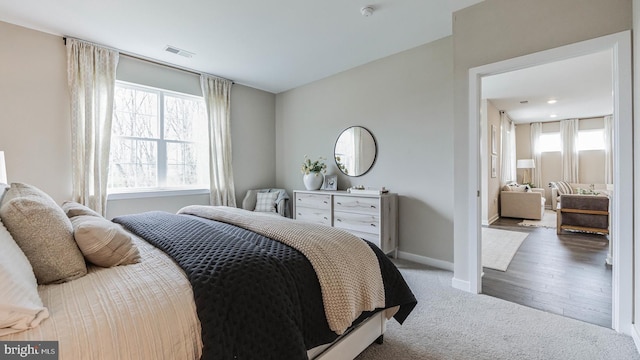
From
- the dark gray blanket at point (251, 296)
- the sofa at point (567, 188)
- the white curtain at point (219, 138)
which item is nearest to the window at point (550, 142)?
the sofa at point (567, 188)

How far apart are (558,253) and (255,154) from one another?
182 inches

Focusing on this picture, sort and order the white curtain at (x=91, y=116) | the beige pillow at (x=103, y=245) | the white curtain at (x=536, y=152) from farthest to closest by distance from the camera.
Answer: the white curtain at (x=536, y=152), the white curtain at (x=91, y=116), the beige pillow at (x=103, y=245)

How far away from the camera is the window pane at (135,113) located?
3.39 meters

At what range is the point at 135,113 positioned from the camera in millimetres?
3539

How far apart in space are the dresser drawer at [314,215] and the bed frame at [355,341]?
6.54 feet

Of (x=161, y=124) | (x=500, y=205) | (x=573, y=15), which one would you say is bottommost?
(x=500, y=205)

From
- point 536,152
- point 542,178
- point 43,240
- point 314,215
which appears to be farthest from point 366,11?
point 542,178

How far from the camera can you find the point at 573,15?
2.01 metres

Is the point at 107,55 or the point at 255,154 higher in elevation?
the point at 107,55

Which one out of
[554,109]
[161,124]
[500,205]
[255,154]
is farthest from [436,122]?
[554,109]

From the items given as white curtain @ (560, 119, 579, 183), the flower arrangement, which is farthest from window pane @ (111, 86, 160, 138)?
→ white curtain @ (560, 119, 579, 183)

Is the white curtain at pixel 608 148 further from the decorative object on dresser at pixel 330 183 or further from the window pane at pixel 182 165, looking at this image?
the window pane at pixel 182 165

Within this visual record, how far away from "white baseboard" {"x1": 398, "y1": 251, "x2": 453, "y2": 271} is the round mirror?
1206 mm

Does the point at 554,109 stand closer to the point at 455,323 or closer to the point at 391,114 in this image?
the point at 391,114
